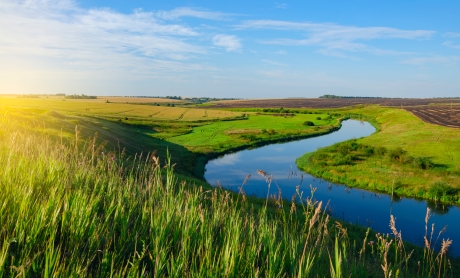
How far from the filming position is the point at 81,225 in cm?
Answer: 394

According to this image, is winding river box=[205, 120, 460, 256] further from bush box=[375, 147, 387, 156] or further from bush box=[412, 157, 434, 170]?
bush box=[375, 147, 387, 156]

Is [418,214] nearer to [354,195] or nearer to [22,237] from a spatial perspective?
[354,195]

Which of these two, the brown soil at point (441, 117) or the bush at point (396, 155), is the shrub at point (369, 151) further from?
the brown soil at point (441, 117)

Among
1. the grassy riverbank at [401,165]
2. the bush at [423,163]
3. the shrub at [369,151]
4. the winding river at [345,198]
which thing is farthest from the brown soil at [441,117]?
the winding river at [345,198]

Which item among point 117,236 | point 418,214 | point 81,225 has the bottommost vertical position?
point 418,214

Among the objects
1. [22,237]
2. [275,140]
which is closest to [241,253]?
[22,237]

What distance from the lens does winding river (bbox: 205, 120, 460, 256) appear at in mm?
22062

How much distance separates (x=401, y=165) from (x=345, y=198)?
36.7ft

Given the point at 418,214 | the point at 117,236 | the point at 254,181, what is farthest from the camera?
the point at 254,181

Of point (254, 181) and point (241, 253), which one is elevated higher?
point (241, 253)

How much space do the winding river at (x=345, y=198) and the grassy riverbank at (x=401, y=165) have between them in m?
1.41

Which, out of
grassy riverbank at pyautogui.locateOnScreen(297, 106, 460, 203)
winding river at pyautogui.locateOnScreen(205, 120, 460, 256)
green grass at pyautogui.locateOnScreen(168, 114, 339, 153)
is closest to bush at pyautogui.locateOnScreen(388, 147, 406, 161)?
grassy riverbank at pyautogui.locateOnScreen(297, 106, 460, 203)

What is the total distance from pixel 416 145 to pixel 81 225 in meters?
48.7

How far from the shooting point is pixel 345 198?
28.3 m
